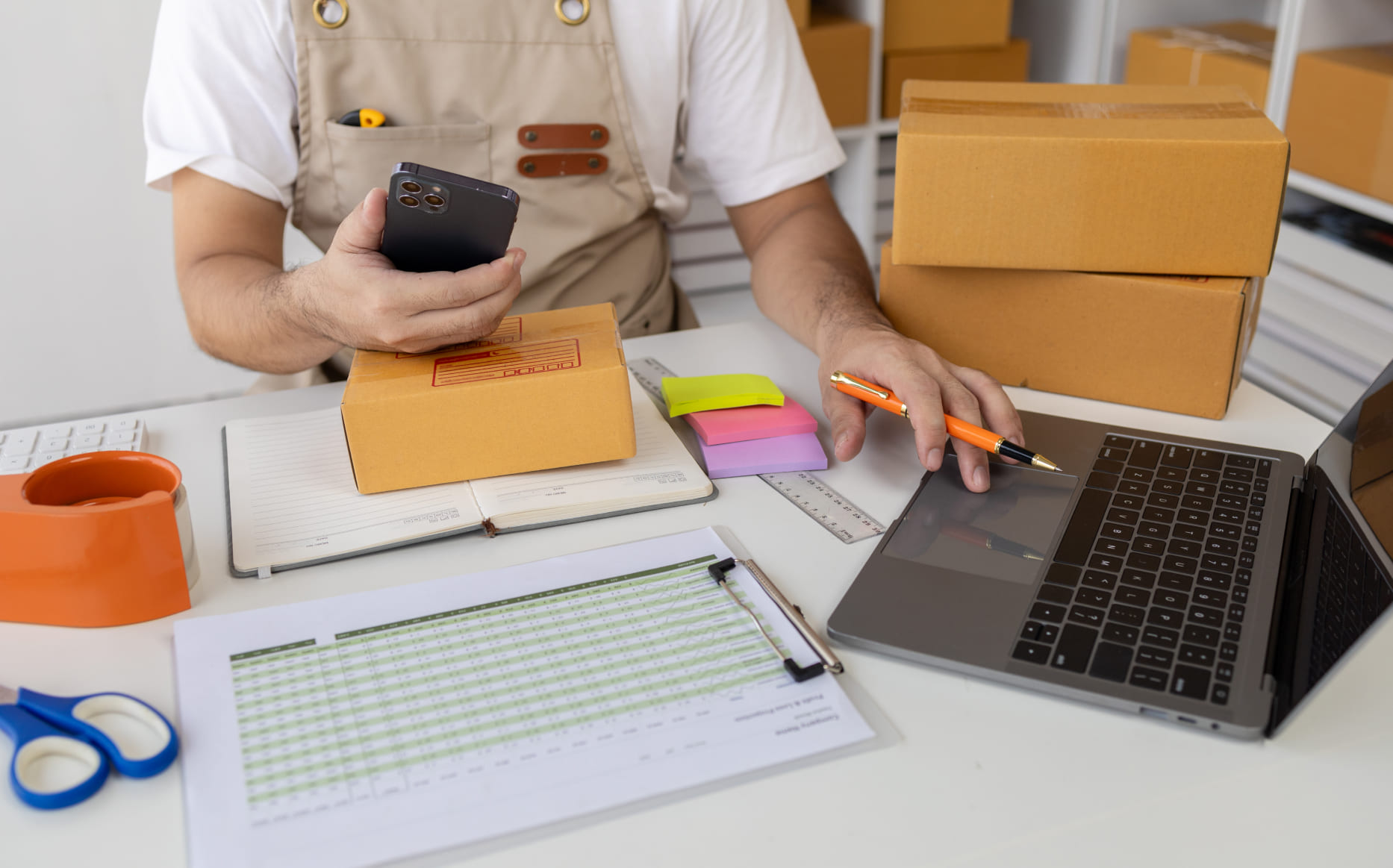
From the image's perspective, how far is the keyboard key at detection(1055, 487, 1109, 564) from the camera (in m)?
0.63

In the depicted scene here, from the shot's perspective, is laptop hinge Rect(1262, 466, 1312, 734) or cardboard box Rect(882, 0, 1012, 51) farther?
cardboard box Rect(882, 0, 1012, 51)

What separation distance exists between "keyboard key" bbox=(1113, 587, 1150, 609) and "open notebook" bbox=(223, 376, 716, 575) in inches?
11.0

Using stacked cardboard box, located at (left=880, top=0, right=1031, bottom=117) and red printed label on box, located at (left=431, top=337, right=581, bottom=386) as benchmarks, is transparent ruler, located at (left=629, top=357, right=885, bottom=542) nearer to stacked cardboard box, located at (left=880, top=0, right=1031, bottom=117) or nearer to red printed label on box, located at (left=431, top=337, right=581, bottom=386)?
red printed label on box, located at (left=431, top=337, right=581, bottom=386)

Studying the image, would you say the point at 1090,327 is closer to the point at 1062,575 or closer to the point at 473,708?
the point at 1062,575

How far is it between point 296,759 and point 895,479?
17.7 inches

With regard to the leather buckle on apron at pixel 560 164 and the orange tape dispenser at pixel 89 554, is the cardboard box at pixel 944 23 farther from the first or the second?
the orange tape dispenser at pixel 89 554

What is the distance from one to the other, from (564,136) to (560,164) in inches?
1.2

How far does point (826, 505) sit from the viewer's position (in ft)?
2.39

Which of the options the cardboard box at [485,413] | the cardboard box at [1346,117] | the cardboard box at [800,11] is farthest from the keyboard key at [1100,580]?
the cardboard box at [800,11]

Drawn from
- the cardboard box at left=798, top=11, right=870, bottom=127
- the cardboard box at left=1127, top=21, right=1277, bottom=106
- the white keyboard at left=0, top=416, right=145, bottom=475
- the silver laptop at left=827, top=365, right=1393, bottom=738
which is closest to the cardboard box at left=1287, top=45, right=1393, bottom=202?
the cardboard box at left=1127, top=21, right=1277, bottom=106

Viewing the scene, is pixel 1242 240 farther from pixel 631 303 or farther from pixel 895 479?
pixel 631 303

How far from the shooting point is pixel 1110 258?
0.83m

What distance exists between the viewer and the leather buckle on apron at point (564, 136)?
43.3 inches

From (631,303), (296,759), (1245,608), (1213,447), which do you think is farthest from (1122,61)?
(296,759)
